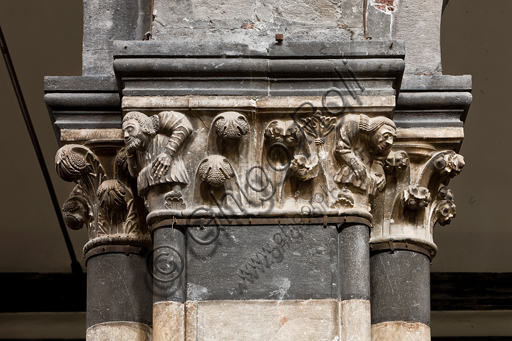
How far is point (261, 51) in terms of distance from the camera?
294cm

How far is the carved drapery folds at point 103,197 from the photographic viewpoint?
10.1 feet

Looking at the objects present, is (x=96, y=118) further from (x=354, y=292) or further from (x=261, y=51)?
(x=354, y=292)

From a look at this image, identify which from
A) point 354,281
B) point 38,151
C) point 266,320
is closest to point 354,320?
point 354,281

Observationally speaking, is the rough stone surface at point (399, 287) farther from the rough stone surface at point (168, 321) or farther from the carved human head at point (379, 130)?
the rough stone surface at point (168, 321)

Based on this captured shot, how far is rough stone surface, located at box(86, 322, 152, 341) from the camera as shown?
298cm

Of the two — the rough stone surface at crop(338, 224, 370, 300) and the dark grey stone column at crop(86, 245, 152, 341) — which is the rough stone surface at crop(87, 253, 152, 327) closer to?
the dark grey stone column at crop(86, 245, 152, 341)

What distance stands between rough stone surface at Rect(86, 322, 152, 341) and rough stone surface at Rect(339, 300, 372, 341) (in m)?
0.64

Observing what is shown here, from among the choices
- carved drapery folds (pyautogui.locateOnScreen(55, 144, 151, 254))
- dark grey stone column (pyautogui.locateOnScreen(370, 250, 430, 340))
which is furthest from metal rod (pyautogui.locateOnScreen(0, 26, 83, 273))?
dark grey stone column (pyautogui.locateOnScreen(370, 250, 430, 340))

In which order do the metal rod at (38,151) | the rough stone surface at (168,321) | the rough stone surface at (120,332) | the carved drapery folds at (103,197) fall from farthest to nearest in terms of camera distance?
the metal rod at (38,151) → the carved drapery folds at (103,197) → the rough stone surface at (120,332) → the rough stone surface at (168,321)

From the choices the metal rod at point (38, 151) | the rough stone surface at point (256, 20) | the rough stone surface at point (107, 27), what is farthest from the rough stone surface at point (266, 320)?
the metal rod at point (38, 151)

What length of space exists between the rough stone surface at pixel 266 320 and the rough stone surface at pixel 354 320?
0.02m

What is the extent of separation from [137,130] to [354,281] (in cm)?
76

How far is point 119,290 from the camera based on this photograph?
9.96ft

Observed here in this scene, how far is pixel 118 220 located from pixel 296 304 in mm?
705
